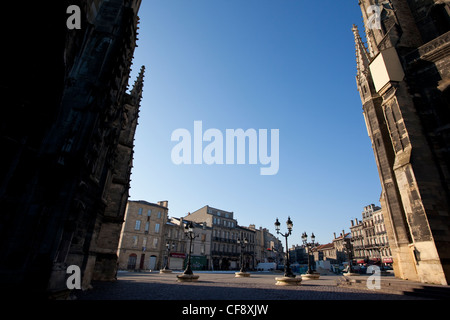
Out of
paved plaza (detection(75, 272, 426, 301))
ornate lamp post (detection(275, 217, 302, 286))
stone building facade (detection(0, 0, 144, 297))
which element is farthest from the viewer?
ornate lamp post (detection(275, 217, 302, 286))

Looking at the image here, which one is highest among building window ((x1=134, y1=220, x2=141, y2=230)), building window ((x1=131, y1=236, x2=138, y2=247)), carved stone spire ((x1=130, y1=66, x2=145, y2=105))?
carved stone spire ((x1=130, y1=66, x2=145, y2=105))

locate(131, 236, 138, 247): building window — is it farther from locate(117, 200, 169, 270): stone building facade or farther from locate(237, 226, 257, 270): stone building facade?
locate(237, 226, 257, 270): stone building facade

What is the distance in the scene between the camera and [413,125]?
35.1 feet

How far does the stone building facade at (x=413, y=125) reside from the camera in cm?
902

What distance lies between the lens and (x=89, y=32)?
31.2 feet

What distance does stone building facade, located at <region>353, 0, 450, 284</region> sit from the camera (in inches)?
355

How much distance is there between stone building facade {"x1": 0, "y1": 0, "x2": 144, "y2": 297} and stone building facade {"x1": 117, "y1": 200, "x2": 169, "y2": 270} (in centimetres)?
2884

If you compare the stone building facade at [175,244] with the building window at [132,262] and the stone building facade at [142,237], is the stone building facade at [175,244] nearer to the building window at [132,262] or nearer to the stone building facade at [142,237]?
the stone building facade at [142,237]

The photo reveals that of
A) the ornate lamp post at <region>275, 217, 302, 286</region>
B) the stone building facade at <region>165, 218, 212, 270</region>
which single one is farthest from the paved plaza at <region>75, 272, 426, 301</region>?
the stone building facade at <region>165, 218, 212, 270</region>

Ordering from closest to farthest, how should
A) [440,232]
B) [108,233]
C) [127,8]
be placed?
[440,232]
[127,8]
[108,233]

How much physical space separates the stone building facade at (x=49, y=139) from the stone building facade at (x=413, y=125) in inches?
538

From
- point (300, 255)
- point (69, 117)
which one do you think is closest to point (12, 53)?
point (69, 117)
